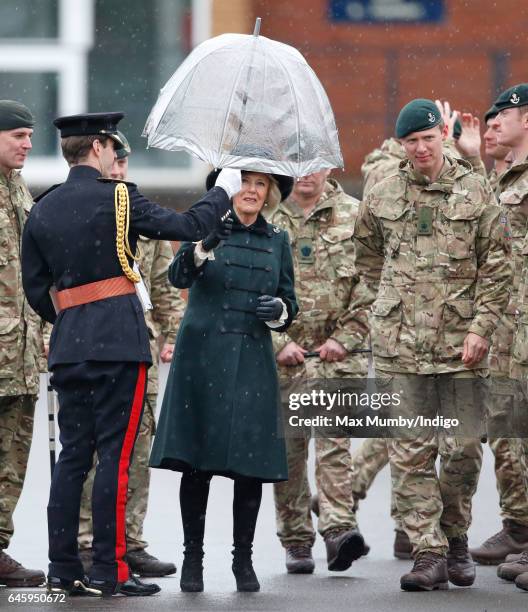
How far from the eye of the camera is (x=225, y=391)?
9180 mm

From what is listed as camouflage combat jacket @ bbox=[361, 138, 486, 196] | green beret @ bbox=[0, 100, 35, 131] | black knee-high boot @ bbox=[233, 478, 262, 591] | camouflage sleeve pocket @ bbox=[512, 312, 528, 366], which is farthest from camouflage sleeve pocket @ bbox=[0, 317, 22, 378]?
camouflage combat jacket @ bbox=[361, 138, 486, 196]

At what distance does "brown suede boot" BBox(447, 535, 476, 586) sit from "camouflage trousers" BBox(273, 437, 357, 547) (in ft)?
2.42

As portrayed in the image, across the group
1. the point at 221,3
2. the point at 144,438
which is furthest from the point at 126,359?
the point at 221,3

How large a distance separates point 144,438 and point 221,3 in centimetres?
1242

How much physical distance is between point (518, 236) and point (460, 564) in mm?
1634

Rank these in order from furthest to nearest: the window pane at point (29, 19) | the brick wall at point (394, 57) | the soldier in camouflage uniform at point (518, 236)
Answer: the window pane at point (29, 19) → the brick wall at point (394, 57) → the soldier in camouflage uniform at point (518, 236)

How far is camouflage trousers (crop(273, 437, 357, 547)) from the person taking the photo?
10.2 m

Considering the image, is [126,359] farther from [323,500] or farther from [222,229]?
[323,500]

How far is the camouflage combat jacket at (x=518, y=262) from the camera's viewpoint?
939 centimetres

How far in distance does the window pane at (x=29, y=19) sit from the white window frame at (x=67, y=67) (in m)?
0.07

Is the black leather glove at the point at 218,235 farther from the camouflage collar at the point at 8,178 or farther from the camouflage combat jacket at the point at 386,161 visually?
the camouflage combat jacket at the point at 386,161

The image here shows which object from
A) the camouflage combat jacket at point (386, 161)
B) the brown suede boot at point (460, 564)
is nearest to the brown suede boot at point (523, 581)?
the brown suede boot at point (460, 564)

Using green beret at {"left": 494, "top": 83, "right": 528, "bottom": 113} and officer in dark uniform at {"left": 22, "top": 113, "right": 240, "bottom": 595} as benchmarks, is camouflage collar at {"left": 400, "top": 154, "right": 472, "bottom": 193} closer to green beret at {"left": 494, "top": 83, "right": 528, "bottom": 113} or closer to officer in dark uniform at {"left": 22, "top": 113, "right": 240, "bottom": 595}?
green beret at {"left": 494, "top": 83, "right": 528, "bottom": 113}

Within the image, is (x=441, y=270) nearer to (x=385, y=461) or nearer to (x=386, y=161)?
(x=385, y=461)
